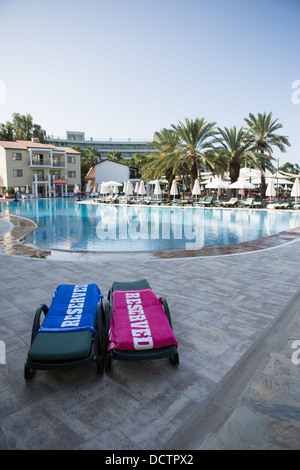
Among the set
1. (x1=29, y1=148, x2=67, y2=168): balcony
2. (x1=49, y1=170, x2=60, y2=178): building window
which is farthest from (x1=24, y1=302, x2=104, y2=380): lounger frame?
(x1=49, y1=170, x2=60, y2=178): building window

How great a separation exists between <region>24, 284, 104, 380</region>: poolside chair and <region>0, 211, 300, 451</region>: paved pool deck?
313 mm

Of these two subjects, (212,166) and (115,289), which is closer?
(115,289)

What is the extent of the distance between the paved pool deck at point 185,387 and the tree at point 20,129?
60.6 meters

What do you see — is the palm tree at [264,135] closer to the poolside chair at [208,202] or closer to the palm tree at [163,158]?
the poolside chair at [208,202]

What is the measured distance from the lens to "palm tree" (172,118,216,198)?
93.7 ft

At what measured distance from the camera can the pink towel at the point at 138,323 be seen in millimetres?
3112

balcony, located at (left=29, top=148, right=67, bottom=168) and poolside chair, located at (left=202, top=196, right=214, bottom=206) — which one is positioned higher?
balcony, located at (left=29, top=148, right=67, bottom=168)

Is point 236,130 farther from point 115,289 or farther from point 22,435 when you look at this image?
point 22,435

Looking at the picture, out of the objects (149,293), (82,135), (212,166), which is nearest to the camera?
(149,293)

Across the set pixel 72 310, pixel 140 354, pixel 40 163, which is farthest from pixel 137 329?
pixel 40 163

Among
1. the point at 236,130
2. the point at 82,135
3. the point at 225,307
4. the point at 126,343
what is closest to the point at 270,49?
the point at 225,307

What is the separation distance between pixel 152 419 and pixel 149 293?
185 cm

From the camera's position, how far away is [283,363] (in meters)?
3.43

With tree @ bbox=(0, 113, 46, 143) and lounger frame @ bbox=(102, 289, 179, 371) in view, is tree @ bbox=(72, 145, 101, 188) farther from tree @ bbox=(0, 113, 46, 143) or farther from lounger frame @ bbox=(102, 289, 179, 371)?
lounger frame @ bbox=(102, 289, 179, 371)
